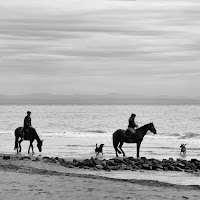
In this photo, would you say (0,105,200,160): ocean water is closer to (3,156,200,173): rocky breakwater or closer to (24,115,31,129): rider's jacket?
(24,115,31,129): rider's jacket

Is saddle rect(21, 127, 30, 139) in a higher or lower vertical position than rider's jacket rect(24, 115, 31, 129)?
lower

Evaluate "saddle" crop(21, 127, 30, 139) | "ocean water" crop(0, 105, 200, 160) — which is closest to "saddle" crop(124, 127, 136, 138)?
"ocean water" crop(0, 105, 200, 160)

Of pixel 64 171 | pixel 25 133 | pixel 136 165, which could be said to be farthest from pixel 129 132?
pixel 64 171

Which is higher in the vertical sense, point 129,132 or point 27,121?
point 27,121

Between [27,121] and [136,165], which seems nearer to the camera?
[136,165]

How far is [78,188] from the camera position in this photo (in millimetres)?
15602

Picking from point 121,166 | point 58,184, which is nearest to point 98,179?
point 58,184

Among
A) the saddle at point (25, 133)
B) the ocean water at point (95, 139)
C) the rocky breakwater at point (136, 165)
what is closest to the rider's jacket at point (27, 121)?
the saddle at point (25, 133)

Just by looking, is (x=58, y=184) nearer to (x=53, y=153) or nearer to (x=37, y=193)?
(x=37, y=193)

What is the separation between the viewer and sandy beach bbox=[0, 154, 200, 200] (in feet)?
47.6

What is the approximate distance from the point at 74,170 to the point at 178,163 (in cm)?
451

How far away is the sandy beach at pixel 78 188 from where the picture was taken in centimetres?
1450

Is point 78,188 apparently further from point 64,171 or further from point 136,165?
point 136,165

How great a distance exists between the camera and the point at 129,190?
15516 mm
